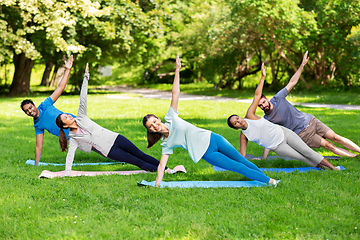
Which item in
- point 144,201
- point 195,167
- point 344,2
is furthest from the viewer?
point 344,2

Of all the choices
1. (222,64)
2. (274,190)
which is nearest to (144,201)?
(274,190)

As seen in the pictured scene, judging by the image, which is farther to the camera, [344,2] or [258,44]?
[258,44]

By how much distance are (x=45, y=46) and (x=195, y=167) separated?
18229 mm

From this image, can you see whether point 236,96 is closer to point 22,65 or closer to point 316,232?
point 22,65

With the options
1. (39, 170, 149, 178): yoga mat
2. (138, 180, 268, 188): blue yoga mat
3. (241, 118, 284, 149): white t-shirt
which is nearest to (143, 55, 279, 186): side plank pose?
(138, 180, 268, 188): blue yoga mat

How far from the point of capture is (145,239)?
3.66 meters

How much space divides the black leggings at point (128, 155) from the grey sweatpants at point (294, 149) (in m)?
2.23

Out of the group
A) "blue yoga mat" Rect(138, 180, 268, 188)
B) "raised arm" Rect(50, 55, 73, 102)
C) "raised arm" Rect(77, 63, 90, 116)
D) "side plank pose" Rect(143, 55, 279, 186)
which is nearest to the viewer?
"side plank pose" Rect(143, 55, 279, 186)

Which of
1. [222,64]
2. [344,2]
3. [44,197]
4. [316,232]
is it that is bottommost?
[44,197]

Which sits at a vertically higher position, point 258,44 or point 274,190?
point 258,44

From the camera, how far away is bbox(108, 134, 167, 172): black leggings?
591 centimetres

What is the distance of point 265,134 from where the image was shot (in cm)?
571

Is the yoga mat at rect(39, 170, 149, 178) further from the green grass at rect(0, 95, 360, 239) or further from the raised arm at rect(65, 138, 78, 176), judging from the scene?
the raised arm at rect(65, 138, 78, 176)

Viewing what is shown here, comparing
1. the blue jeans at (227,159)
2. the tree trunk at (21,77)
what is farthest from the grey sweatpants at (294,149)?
the tree trunk at (21,77)
